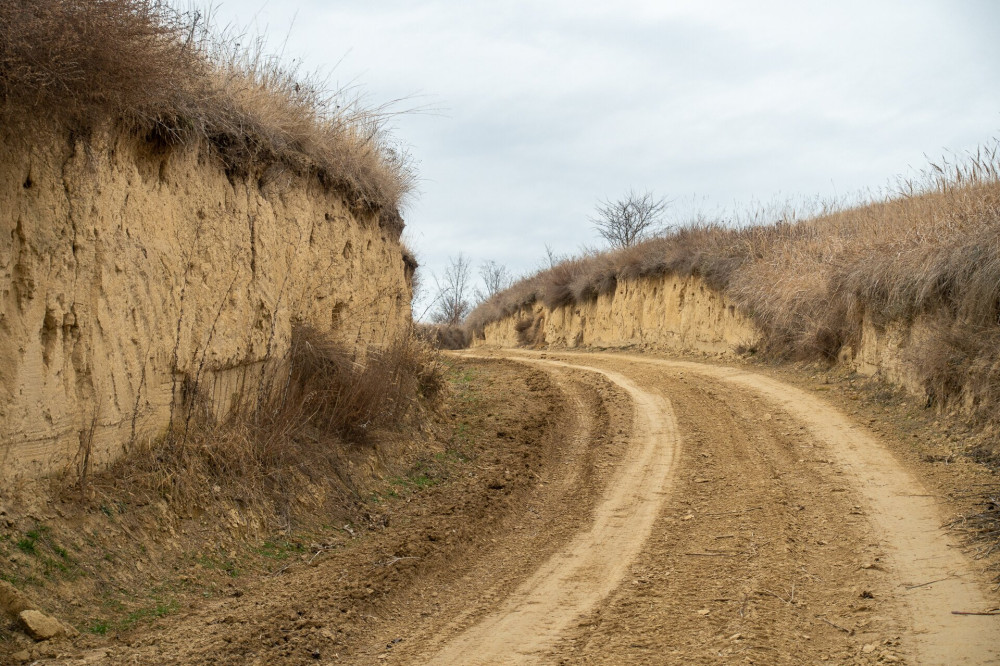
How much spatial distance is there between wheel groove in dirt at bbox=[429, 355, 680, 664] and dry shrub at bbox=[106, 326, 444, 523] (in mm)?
2480

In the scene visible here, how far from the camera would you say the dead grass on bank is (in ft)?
17.4

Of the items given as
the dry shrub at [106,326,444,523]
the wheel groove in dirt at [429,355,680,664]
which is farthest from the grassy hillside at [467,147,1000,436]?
the dry shrub at [106,326,444,523]

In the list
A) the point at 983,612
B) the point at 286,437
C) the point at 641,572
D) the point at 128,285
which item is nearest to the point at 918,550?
the point at 983,612

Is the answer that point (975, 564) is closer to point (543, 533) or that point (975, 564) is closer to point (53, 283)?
point (543, 533)

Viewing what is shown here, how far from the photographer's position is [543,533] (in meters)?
7.51

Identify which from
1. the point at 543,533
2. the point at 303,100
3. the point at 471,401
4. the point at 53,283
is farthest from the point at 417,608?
the point at 471,401

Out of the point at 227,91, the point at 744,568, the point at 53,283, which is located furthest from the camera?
the point at 227,91

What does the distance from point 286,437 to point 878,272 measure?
996cm

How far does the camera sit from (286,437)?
303 inches

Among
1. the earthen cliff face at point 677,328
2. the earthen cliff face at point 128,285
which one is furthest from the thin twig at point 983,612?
Result: the earthen cliff face at point 677,328

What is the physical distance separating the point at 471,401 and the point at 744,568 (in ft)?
24.3

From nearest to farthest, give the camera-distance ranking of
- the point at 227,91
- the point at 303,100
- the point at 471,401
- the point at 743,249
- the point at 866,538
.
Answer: the point at 866,538
the point at 227,91
the point at 303,100
the point at 471,401
the point at 743,249

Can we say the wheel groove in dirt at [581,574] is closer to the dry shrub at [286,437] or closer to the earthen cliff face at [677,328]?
the dry shrub at [286,437]

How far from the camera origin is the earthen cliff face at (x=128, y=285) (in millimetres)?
5453
